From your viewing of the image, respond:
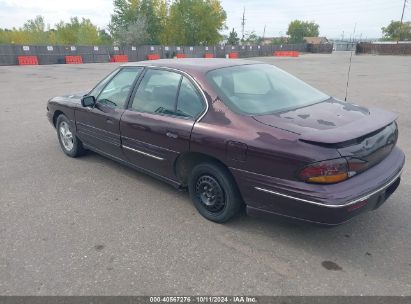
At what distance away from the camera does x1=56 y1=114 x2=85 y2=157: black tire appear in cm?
513

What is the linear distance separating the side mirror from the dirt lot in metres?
0.97

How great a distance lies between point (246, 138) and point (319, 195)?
74cm

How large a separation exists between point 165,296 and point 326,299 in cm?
114

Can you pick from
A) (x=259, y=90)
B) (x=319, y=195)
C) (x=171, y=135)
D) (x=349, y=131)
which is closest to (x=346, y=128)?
(x=349, y=131)

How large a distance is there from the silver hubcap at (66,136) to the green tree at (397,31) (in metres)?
87.7

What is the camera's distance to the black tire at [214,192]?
10.3 feet

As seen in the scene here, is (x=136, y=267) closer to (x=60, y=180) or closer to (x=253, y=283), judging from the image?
(x=253, y=283)

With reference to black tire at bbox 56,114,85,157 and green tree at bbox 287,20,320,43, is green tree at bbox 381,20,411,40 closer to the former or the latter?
green tree at bbox 287,20,320,43

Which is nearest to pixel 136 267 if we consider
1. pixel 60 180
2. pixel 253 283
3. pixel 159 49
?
pixel 253 283

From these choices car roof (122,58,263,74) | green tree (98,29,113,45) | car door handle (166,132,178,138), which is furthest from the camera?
green tree (98,29,113,45)

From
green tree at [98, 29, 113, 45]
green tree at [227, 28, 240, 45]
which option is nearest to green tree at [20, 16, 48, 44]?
green tree at [98, 29, 113, 45]

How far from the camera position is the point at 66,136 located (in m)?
5.36

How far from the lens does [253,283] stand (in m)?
2.55

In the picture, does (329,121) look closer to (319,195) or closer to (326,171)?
(326,171)
